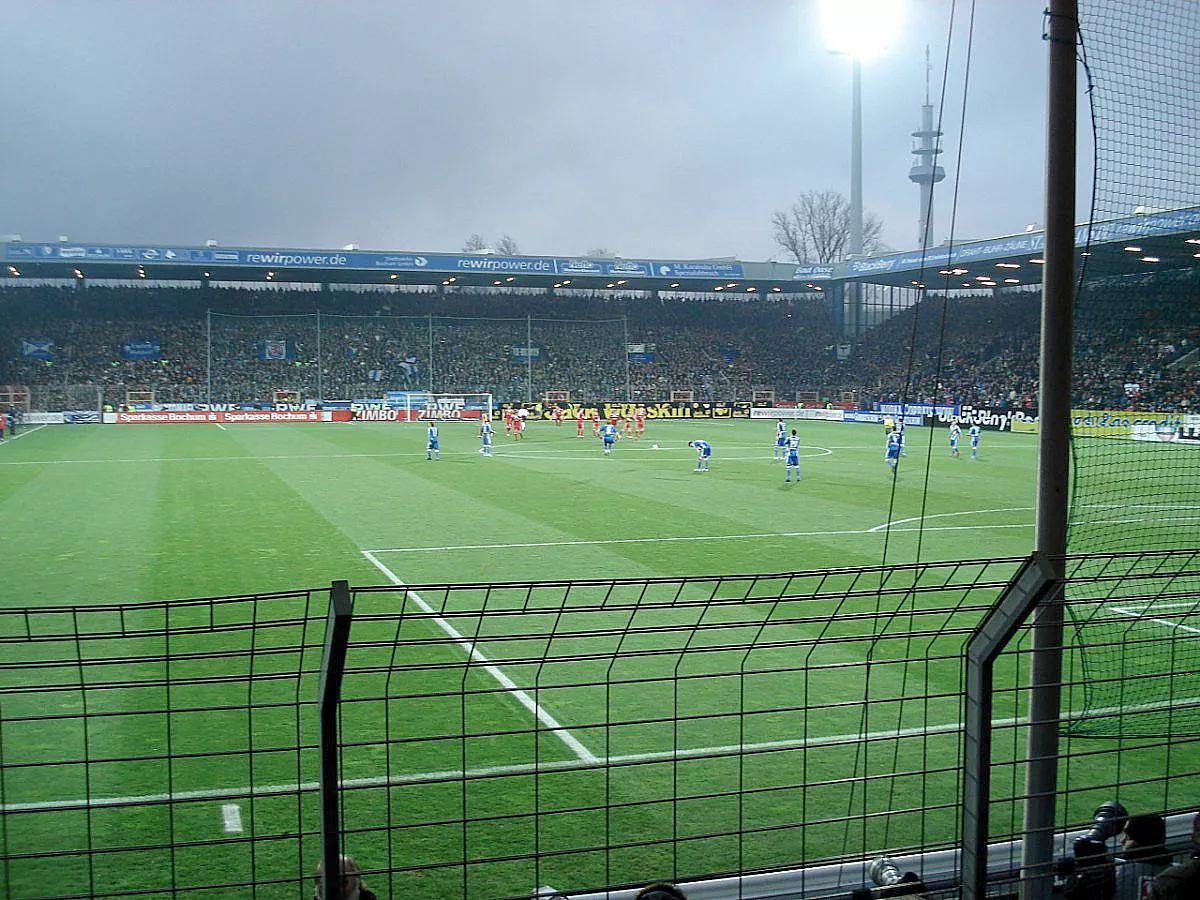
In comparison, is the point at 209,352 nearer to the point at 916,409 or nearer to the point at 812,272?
the point at 812,272

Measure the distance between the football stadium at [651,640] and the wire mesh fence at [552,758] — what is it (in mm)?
50

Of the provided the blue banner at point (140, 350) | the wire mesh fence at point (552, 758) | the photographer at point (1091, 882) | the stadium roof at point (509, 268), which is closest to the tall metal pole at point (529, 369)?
the stadium roof at point (509, 268)

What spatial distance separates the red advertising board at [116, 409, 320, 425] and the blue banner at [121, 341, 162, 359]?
33.5 feet

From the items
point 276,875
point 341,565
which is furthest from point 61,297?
point 276,875

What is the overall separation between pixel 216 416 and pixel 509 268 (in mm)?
21834

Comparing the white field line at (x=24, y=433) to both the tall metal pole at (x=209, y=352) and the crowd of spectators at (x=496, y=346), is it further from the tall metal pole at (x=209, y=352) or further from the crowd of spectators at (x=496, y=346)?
the tall metal pole at (x=209, y=352)

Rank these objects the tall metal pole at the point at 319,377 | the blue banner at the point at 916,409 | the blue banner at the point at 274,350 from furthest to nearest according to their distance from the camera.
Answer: the blue banner at the point at 274,350 → the tall metal pole at the point at 319,377 → the blue banner at the point at 916,409

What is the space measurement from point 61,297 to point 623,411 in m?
40.6

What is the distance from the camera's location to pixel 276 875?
20.7 feet

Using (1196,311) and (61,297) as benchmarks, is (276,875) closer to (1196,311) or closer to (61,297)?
(1196,311)

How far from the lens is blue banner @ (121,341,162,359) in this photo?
71125 millimetres

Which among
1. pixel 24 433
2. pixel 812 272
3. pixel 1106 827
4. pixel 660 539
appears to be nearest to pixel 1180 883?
pixel 1106 827

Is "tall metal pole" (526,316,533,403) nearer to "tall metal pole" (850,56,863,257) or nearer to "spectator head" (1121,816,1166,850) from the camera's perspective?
"tall metal pole" (850,56,863,257)

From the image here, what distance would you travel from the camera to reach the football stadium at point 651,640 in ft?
14.3
